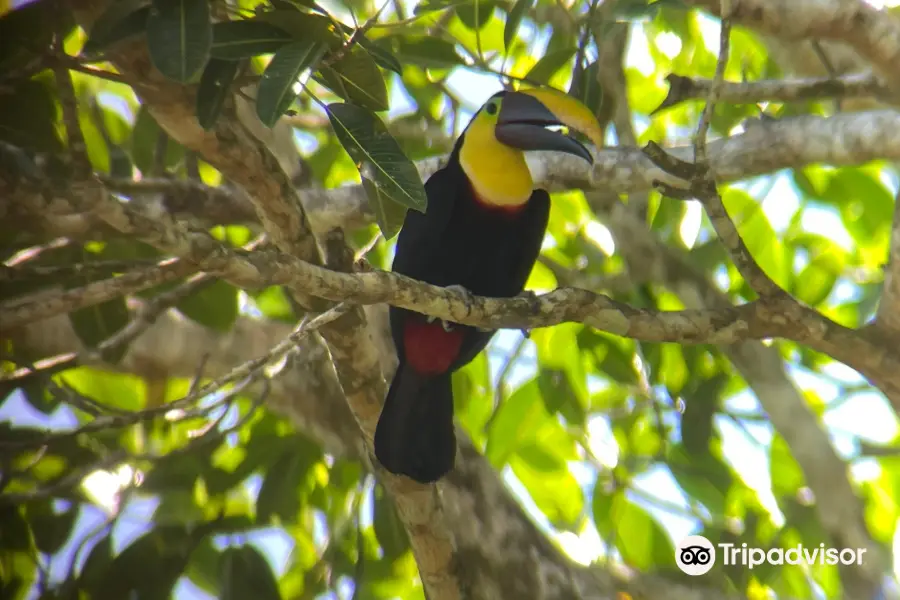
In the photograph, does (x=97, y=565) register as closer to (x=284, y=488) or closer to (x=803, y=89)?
(x=284, y=488)

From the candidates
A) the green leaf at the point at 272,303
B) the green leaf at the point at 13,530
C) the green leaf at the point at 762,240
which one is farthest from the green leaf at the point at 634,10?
the green leaf at the point at 13,530

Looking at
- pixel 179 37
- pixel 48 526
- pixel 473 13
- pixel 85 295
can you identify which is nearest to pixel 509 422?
pixel 473 13

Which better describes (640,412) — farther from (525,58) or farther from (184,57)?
(184,57)

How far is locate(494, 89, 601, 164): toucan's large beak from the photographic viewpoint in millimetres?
2568

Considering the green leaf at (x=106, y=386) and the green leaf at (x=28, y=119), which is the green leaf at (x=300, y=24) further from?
the green leaf at (x=106, y=386)

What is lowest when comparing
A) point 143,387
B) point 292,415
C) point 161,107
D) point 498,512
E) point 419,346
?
→ point 143,387

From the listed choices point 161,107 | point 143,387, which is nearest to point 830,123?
point 161,107

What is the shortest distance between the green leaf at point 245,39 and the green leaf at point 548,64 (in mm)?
1174

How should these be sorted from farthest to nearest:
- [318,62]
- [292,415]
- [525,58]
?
[525,58]
[292,415]
[318,62]

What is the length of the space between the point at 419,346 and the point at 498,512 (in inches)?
23.5

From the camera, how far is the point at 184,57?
1.68 metres

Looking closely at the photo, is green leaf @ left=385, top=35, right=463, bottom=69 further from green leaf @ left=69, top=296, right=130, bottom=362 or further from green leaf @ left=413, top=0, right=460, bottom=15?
green leaf @ left=69, top=296, right=130, bottom=362

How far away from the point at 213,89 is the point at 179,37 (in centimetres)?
19

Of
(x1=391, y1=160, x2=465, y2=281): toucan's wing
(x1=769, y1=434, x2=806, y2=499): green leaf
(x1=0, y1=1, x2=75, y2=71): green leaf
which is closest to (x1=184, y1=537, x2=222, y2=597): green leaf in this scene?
(x1=391, y1=160, x2=465, y2=281): toucan's wing
